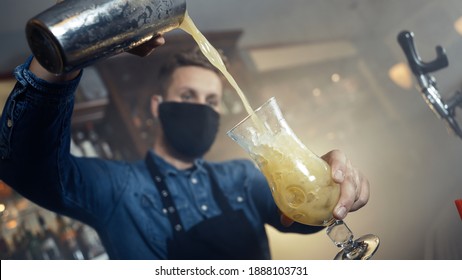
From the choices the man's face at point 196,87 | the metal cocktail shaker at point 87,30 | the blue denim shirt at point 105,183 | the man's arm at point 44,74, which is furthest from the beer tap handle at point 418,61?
the man's arm at point 44,74

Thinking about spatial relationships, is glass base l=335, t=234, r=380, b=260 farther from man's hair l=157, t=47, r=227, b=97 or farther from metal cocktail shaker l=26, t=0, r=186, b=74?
man's hair l=157, t=47, r=227, b=97

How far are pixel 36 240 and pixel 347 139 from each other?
1.59 metres

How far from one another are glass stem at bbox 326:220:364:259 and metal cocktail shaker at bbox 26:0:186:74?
2.05 ft

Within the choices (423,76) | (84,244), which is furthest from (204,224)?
(423,76)

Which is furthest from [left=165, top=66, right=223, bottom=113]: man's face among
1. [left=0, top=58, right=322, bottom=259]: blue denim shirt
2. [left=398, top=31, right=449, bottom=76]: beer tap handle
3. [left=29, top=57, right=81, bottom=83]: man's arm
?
[left=29, top=57, right=81, bottom=83]: man's arm

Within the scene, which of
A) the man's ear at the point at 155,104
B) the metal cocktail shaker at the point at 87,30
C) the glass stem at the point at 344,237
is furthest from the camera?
the man's ear at the point at 155,104

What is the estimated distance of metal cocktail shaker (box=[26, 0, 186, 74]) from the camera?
0.74 m

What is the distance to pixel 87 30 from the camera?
777 mm

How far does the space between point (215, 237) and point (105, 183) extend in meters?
0.52

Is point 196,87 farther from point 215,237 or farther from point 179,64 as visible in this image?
point 215,237

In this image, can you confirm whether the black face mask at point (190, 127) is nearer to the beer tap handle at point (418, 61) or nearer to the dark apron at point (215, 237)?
the dark apron at point (215, 237)

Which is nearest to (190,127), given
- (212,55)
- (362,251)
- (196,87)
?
(196,87)

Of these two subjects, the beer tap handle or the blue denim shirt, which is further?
the beer tap handle

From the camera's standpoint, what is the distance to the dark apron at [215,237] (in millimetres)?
1743
